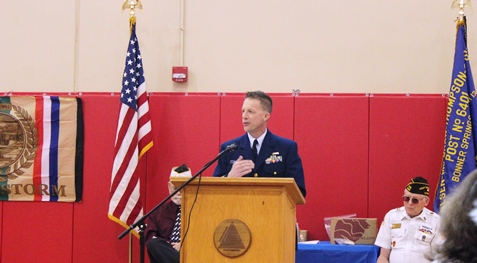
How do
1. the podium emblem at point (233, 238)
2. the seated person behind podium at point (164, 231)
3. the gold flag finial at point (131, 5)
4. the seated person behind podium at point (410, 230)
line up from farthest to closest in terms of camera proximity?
the gold flag finial at point (131, 5)
the seated person behind podium at point (164, 231)
the seated person behind podium at point (410, 230)
the podium emblem at point (233, 238)

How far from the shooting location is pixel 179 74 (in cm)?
Answer: 793

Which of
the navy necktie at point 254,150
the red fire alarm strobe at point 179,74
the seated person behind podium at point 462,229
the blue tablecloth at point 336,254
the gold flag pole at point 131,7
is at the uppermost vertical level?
the gold flag pole at point 131,7

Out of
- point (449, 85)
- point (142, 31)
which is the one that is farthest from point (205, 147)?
point (449, 85)

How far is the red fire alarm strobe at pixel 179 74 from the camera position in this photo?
312 inches

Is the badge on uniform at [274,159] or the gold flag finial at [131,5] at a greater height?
the gold flag finial at [131,5]

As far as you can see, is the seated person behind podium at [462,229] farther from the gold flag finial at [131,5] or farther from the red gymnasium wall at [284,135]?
the gold flag finial at [131,5]

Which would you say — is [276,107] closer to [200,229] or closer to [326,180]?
[326,180]

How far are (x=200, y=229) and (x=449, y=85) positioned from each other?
4.11 metres

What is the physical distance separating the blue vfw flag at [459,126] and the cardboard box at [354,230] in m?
0.66

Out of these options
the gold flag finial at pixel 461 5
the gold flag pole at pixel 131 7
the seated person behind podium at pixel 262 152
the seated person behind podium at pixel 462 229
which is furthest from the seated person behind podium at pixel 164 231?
the seated person behind podium at pixel 462 229

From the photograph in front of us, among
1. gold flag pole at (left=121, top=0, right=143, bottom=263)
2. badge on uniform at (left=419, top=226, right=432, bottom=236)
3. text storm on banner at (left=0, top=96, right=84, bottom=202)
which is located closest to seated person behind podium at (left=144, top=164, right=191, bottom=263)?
gold flag pole at (left=121, top=0, right=143, bottom=263)

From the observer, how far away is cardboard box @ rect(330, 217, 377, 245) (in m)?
7.02

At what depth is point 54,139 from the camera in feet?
26.4

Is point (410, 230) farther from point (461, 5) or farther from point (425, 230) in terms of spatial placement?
point (461, 5)
